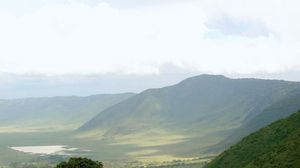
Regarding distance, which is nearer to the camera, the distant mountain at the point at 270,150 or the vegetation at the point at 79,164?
the distant mountain at the point at 270,150

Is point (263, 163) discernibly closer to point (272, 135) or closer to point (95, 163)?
point (272, 135)

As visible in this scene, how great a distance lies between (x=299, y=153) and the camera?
104875 mm

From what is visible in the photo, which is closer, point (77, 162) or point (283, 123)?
point (77, 162)

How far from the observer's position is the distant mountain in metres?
108

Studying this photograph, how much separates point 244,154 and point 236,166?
6.78 meters

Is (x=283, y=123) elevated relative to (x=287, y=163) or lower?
elevated

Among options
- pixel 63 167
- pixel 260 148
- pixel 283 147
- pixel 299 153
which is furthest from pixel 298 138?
pixel 63 167

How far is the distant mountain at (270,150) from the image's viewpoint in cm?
10806

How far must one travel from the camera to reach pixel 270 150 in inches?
5002

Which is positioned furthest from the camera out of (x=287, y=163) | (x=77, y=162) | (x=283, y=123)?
(x=283, y=123)

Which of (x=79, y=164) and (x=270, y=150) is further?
(x=270, y=150)

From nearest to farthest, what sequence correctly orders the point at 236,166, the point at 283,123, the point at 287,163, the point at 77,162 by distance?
the point at 287,163 → the point at 77,162 → the point at 236,166 → the point at 283,123

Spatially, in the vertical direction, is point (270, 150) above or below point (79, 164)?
above

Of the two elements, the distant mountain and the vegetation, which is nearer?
the distant mountain
